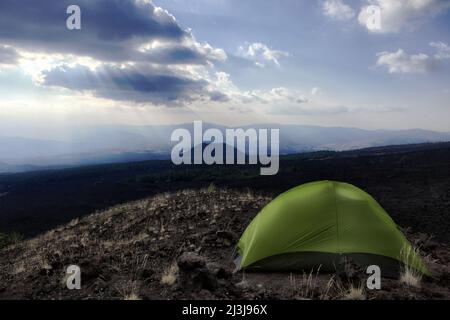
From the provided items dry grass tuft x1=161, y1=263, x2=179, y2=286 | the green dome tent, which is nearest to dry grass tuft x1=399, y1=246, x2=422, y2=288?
the green dome tent

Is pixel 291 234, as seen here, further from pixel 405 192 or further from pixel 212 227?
pixel 405 192

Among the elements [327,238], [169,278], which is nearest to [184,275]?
[169,278]

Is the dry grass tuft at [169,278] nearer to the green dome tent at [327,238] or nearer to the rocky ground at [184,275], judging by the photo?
the rocky ground at [184,275]

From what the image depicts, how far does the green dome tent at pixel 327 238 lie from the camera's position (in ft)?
25.1

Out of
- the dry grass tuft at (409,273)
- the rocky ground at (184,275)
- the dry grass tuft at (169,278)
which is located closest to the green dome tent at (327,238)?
the dry grass tuft at (409,273)

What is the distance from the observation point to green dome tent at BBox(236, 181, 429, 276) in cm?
766

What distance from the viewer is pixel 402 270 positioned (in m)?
7.59

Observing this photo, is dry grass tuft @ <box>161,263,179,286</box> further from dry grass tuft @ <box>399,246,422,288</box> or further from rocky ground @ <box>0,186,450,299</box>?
dry grass tuft @ <box>399,246,422,288</box>

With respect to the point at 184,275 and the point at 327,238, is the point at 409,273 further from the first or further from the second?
the point at 184,275

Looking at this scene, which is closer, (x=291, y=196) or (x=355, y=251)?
(x=355, y=251)

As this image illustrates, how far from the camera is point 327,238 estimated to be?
787 centimetres
